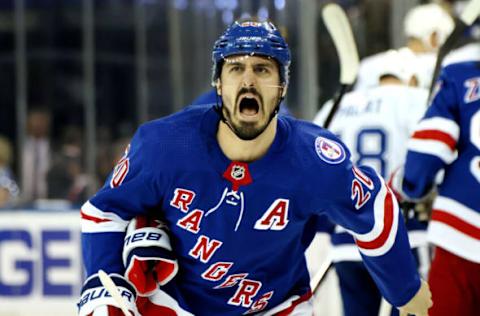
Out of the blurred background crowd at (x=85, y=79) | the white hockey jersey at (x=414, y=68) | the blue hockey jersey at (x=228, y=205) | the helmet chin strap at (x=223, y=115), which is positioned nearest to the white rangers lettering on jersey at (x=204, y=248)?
the blue hockey jersey at (x=228, y=205)

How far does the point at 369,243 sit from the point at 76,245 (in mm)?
3109

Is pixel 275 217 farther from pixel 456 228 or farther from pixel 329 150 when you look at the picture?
pixel 456 228

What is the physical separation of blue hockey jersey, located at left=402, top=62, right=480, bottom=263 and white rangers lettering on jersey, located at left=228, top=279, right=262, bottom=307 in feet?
2.78

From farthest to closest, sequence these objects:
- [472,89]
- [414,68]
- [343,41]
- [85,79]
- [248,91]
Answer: [85,79]
[414,68]
[343,41]
[472,89]
[248,91]

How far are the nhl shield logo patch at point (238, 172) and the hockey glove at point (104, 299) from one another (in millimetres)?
323

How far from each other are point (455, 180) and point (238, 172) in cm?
102

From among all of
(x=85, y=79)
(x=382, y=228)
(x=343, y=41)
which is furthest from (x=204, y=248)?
(x=85, y=79)

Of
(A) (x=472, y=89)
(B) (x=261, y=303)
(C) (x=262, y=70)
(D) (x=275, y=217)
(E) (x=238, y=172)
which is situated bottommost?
(B) (x=261, y=303)

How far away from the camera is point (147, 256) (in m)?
2.79

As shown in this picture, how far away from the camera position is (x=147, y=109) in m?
6.46

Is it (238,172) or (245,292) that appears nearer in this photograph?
(238,172)

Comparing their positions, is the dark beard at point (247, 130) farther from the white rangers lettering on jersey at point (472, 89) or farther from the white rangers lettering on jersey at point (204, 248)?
the white rangers lettering on jersey at point (472, 89)

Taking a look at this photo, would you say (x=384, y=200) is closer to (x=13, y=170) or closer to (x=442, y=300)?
(x=442, y=300)

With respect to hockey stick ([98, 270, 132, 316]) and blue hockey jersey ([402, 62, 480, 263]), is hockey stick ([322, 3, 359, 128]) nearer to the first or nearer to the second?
blue hockey jersey ([402, 62, 480, 263])
